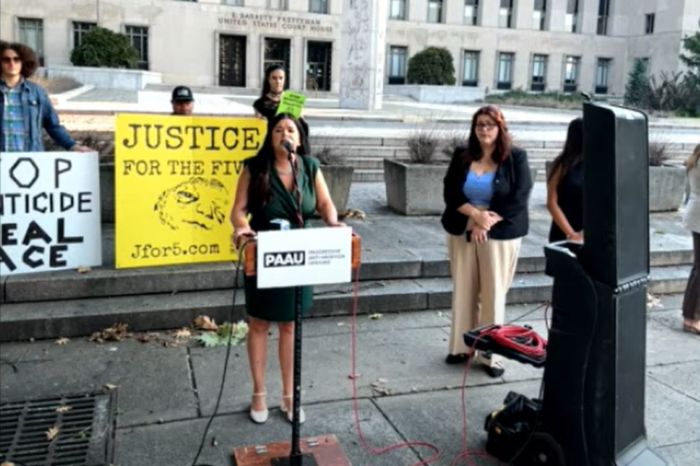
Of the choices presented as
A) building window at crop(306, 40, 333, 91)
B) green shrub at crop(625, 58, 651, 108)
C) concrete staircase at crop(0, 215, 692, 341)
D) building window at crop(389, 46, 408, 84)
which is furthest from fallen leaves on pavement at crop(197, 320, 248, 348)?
building window at crop(389, 46, 408, 84)

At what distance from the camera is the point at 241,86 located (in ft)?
133

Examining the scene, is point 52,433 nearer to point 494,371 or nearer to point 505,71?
point 494,371

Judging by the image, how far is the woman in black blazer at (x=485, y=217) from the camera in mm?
4953

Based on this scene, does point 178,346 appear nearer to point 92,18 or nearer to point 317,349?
point 317,349

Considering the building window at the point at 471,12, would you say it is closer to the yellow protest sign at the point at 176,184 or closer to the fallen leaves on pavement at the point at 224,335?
the yellow protest sign at the point at 176,184

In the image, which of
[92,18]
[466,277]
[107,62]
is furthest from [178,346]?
[92,18]

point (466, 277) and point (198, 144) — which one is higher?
point (198, 144)

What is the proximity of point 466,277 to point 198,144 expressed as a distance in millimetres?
2847

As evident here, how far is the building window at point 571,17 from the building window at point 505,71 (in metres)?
5.02

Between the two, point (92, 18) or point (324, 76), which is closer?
point (92, 18)

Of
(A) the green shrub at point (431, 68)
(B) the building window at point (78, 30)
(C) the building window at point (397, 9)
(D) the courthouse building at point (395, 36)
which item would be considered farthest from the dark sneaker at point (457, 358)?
(C) the building window at point (397, 9)

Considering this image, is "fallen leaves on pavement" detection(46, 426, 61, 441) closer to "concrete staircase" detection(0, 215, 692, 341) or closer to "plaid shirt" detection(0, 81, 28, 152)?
"concrete staircase" detection(0, 215, 692, 341)

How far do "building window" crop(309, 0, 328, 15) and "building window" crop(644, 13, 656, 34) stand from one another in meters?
23.7

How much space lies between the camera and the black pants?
20.3ft
